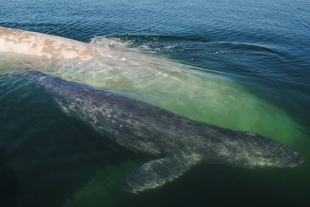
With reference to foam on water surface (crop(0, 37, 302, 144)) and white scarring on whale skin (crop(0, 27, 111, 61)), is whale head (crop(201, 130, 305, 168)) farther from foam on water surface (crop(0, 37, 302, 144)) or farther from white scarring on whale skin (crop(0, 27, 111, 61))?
white scarring on whale skin (crop(0, 27, 111, 61))

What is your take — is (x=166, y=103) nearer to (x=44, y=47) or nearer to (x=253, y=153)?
(x=253, y=153)

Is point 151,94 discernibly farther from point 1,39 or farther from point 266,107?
point 1,39

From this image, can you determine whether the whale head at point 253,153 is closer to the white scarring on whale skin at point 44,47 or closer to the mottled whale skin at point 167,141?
the mottled whale skin at point 167,141

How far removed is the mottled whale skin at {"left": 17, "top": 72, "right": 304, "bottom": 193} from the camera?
7.10 metres

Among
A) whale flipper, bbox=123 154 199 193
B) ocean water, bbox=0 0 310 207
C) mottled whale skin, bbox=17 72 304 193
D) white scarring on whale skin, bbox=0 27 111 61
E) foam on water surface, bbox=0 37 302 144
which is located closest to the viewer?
ocean water, bbox=0 0 310 207

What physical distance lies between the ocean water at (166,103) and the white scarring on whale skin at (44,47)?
458 millimetres

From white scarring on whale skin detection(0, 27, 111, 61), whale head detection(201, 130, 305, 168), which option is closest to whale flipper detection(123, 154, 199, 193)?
whale head detection(201, 130, 305, 168)

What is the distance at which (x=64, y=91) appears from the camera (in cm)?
985

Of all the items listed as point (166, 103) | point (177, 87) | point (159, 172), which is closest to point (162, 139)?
point (159, 172)

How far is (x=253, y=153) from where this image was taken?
7465 mm

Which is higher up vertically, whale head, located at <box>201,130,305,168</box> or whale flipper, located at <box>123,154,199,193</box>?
whale head, located at <box>201,130,305,168</box>

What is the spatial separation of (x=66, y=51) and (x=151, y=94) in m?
5.63

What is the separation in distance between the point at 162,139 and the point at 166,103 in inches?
84.2

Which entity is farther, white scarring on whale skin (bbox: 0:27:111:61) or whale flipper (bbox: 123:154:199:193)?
white scarring on whale skin (bbox: 0:27:111:61)
